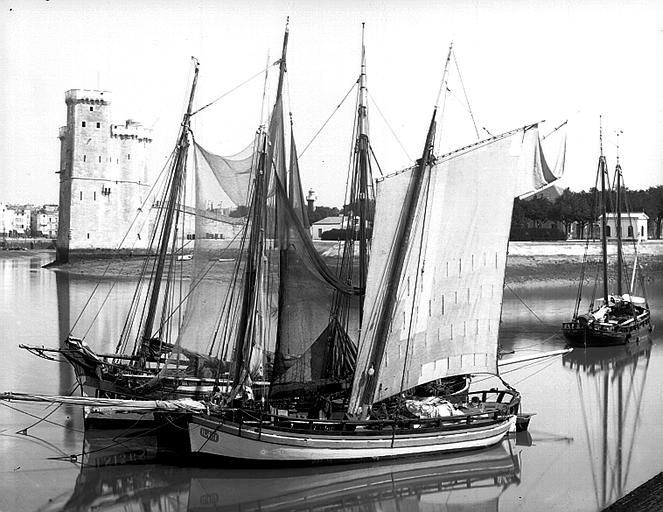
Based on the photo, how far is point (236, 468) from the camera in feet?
39.9

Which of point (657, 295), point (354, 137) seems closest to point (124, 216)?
point (657, 295)

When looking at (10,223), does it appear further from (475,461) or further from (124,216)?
(475,461)

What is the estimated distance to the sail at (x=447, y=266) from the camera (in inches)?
530

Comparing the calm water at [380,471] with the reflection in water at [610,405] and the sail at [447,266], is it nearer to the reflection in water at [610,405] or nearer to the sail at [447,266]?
the reflection in water at [610,405]

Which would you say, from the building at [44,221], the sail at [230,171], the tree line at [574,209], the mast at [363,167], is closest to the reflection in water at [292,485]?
the mast at [363,167]

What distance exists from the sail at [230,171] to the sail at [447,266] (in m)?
2.91

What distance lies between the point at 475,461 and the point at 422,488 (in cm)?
145

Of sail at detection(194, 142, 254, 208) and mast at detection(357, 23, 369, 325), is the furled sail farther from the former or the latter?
mast at detection(357, 23, 369, 325)

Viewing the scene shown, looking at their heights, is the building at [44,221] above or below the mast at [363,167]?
below

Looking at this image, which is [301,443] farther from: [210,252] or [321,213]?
[321,213]

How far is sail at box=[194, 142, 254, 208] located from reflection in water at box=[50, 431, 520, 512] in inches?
177

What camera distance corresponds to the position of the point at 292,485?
1168 centimetres

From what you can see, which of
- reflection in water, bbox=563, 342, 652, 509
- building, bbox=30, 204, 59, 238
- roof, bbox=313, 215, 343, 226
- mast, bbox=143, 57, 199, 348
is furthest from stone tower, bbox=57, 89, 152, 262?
mast, bbox=143, 57, 199, 348

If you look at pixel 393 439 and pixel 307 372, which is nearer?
pixel 393 439
